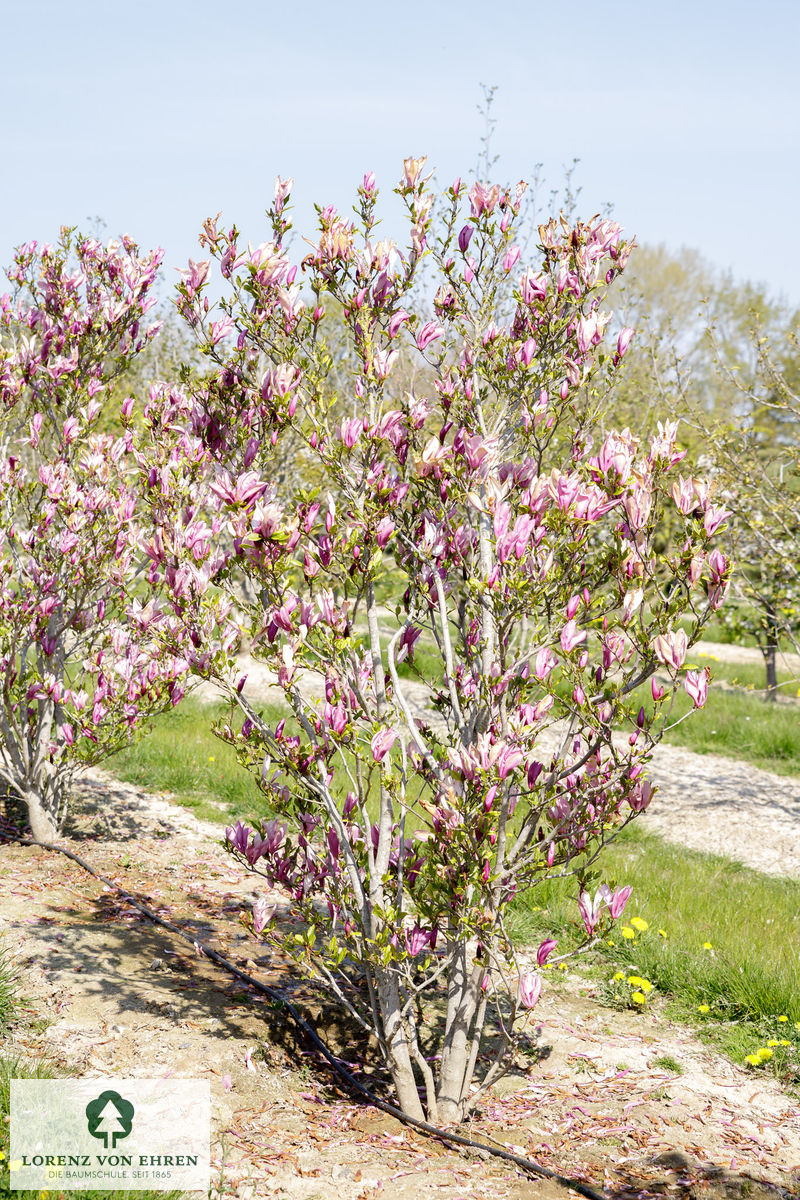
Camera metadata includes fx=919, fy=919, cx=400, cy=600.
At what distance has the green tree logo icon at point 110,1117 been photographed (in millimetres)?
3189

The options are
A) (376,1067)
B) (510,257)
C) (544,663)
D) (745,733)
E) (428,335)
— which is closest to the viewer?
(544,663)

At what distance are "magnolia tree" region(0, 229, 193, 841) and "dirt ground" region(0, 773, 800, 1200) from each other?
1.12 m

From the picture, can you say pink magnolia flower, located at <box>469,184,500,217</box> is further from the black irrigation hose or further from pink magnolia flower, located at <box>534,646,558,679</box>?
the black irrigation hose

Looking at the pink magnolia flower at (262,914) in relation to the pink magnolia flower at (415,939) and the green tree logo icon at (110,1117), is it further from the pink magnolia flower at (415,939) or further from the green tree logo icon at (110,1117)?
the green tree logo icon at (110,1117)

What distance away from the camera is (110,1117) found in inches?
129

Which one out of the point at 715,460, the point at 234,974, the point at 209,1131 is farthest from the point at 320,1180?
the point at 715,460

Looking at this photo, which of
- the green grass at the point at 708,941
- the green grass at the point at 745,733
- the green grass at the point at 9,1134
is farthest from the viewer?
the green grass at the point at 745,733

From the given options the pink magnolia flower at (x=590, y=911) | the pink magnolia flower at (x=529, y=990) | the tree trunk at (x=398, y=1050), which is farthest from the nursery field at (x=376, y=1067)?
the pink magnolia flower at (x=590, y=911)

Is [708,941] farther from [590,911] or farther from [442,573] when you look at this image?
[442,573]

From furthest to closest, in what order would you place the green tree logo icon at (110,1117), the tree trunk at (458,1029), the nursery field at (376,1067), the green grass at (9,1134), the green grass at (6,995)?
the green grass at (6,995) < the tree trunk at (458,1029) < the nursery field at (376,1067) < the green tree logo icon at (110,1117) < the green grass at (9,1134)

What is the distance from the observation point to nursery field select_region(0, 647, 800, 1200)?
334 centimetres

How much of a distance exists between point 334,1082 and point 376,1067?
226mm

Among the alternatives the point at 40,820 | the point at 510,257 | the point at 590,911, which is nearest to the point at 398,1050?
the point at 590,911

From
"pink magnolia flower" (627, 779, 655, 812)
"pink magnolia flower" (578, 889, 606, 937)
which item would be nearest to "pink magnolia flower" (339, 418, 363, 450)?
"pink magnolia flower" (627, 779, 655, 812)
